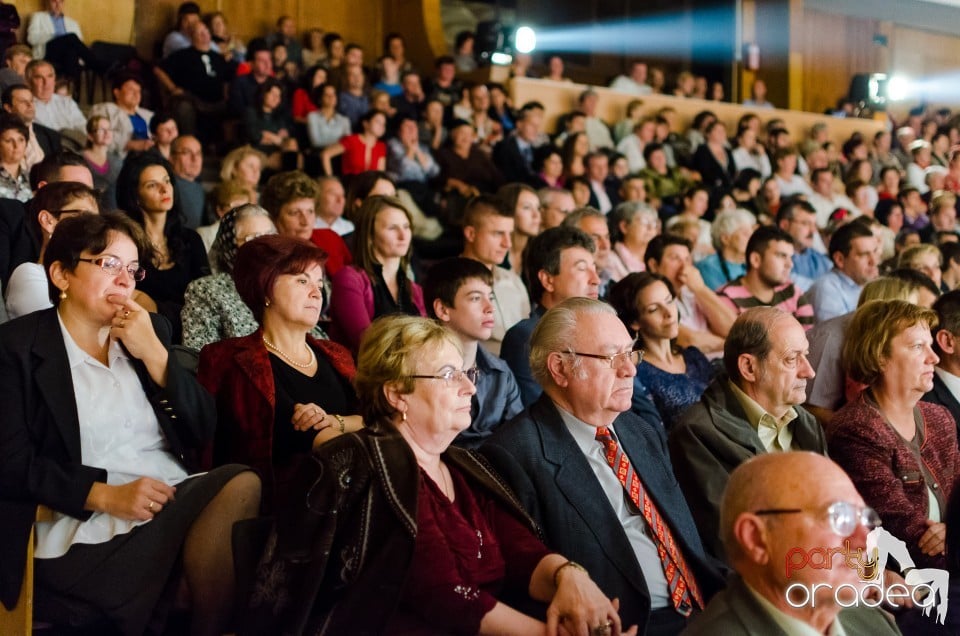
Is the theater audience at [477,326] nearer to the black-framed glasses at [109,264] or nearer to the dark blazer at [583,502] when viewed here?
the dark blazer at [583,502]

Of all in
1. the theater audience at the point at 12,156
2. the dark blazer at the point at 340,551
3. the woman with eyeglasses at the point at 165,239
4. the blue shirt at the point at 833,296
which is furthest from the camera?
the blue shirt at the point at 833,296

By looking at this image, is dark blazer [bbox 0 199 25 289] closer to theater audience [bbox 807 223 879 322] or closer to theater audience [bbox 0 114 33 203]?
theater audience [bbox 0 114 33 203]

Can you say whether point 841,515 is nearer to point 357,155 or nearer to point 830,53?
point 357,155

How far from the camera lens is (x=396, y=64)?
820cm

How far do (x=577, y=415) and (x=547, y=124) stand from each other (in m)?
6.12

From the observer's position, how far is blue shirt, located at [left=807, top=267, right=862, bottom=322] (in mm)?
4348

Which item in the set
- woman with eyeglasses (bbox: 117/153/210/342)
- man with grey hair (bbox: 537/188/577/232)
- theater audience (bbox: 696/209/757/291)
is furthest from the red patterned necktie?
theater audience (bbox: 696/209/757/291)

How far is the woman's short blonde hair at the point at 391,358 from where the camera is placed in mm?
2094

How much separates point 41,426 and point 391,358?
0.68 meters

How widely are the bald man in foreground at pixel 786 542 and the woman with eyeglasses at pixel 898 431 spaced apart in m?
1.16

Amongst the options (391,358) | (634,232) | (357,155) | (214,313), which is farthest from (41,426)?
(357,155)

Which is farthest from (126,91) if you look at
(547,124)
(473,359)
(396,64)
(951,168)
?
(951,168)

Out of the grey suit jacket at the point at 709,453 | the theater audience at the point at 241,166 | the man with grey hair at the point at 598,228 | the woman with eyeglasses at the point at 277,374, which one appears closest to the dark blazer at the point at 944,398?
the grey suit jacket at the point at 709,453

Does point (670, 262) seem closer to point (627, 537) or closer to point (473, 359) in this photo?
point (473, 359)
